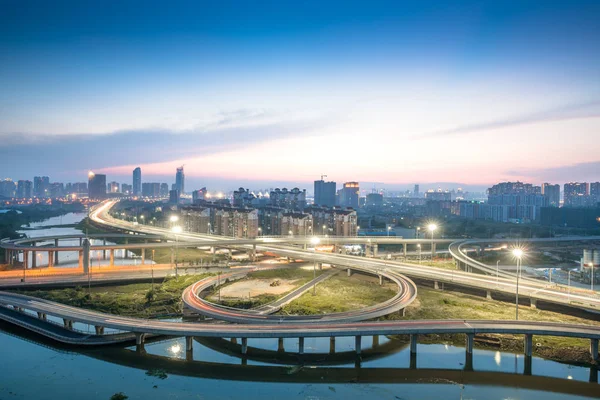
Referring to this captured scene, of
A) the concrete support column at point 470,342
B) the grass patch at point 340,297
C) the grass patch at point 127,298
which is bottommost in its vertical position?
the grass patch at point 127,298

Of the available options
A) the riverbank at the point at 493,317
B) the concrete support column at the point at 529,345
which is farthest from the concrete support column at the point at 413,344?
the concrete support column at the point at 529,345

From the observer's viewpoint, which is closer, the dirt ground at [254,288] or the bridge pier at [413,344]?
the bridge pier at [413,344]

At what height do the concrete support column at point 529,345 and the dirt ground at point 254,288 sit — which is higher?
the concrete support column at point 529,345

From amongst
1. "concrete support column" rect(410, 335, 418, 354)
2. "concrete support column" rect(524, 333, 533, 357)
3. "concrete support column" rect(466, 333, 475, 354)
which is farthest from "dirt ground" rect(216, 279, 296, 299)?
"concrete support column" rect(524, 333, 533, 357)

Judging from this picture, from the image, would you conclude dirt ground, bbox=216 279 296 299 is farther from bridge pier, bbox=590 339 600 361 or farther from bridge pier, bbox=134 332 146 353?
bridge pier, bbox=590 339 600 361

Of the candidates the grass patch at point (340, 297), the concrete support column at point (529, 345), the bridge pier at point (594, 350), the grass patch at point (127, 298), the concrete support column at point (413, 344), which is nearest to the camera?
the bridge pier at point (594, 350)

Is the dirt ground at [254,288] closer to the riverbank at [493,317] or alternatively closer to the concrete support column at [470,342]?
the riverbank at [493,317]

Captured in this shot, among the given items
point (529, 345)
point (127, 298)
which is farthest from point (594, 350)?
point (127, 298)
